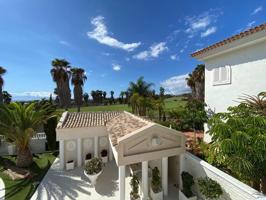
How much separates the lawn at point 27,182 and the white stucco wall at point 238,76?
1515 cm

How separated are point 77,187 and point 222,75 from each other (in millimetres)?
13628

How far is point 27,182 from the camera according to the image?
12492mm

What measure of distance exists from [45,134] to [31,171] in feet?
22.3

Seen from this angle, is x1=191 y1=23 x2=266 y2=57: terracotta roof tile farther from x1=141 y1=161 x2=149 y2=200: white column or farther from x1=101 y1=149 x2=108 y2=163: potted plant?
x1=101 y1=149 x2=108 y2=163: potted plant

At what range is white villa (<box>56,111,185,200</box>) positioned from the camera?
30.2 ft

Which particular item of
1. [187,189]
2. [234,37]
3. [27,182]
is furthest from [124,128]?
[234,37]

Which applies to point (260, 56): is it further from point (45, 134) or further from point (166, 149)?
point (45, 134)

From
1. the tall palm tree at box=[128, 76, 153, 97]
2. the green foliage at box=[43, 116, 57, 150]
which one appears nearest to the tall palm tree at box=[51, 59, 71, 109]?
the tall palm tree at box=[128, 76, 153, 97]

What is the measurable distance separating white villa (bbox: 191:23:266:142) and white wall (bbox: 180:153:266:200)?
501 centimetres

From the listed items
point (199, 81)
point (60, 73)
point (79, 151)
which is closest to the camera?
point (79, 151)

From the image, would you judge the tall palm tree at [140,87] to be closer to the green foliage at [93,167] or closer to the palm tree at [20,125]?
the palm tree at [20,125]

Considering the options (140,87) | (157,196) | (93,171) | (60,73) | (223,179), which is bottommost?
(157,196)

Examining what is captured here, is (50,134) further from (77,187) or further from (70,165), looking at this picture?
(77,187)

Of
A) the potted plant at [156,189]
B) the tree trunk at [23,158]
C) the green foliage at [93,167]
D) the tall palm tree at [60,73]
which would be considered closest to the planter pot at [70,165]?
the green foliage at [93,167]
